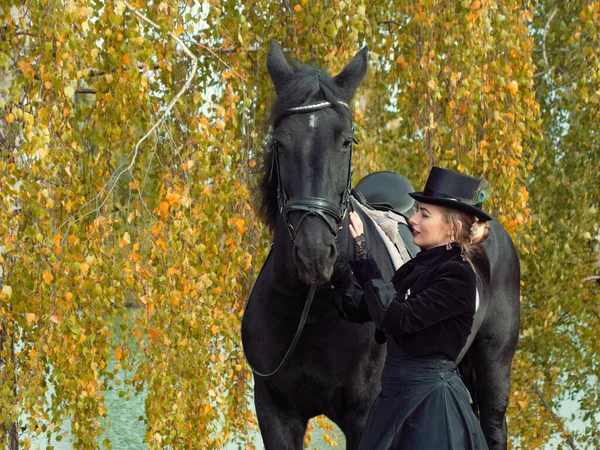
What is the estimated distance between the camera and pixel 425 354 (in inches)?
114

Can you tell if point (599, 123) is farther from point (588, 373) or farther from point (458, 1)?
point (458, 1)

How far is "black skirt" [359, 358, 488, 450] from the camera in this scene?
2779 millimetres

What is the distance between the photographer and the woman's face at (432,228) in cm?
293

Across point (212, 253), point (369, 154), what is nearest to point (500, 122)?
point (369, 154)

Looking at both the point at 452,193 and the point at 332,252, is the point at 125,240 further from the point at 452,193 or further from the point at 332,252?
the point at 452,193

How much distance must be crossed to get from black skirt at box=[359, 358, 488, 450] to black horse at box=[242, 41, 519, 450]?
0.44m

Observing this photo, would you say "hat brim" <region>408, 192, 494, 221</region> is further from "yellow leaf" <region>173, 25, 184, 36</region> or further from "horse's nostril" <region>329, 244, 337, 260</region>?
"yellow leaf" <region>173, 25, 184, 36</region>

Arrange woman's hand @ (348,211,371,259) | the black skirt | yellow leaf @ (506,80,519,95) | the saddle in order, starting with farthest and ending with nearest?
yellow leaf @ (506,80,519,95) < the saddle < woman's hand @ (348,211,371,259) < the black skirt

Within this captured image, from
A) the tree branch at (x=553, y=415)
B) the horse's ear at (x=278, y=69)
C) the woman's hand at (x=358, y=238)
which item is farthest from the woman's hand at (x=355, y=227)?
the tree branch at (x=553, y=415)

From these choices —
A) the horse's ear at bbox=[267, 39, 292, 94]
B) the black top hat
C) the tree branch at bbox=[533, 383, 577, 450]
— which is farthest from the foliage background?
the tree branch at bbox=[533, 383, 577, 450]

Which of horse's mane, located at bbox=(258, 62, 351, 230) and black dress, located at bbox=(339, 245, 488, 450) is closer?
black dress, located at bbox=(339, 245, 488, 450)

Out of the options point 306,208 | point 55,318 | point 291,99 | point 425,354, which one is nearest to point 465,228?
point 425,354

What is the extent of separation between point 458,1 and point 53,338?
3.40 meters

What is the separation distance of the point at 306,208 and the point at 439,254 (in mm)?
483
